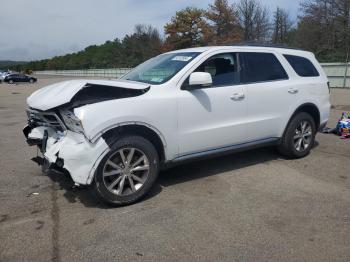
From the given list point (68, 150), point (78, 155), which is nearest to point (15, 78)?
point (68, 150)

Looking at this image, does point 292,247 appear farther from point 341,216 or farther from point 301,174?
point 301,174

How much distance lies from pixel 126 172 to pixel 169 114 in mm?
852

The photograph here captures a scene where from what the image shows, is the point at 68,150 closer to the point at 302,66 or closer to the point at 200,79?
the point at 200,79

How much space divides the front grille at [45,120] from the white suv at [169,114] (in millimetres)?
16

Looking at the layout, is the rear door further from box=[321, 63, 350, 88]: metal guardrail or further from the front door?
box=[321, 63, 350, 88]: metal guardrail

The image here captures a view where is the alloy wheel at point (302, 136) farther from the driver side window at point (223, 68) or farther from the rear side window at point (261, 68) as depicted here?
the driver side window at point (223, 68)

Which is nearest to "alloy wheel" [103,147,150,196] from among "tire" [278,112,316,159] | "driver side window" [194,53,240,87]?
"driver side window" [194,53,240,87]

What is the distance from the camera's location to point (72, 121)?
4156mm

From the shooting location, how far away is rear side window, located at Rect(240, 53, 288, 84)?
18.0 ft

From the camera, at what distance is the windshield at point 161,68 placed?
4902mm

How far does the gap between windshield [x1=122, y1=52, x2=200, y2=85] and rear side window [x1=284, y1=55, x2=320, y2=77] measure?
6.10 ft

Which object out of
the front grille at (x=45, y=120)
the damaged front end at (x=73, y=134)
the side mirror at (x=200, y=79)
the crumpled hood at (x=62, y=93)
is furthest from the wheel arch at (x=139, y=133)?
the side mirror at (x=200, y=79)

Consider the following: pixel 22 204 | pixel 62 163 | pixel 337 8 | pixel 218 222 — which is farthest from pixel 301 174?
pixel 337 8

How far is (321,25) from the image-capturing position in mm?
40219
